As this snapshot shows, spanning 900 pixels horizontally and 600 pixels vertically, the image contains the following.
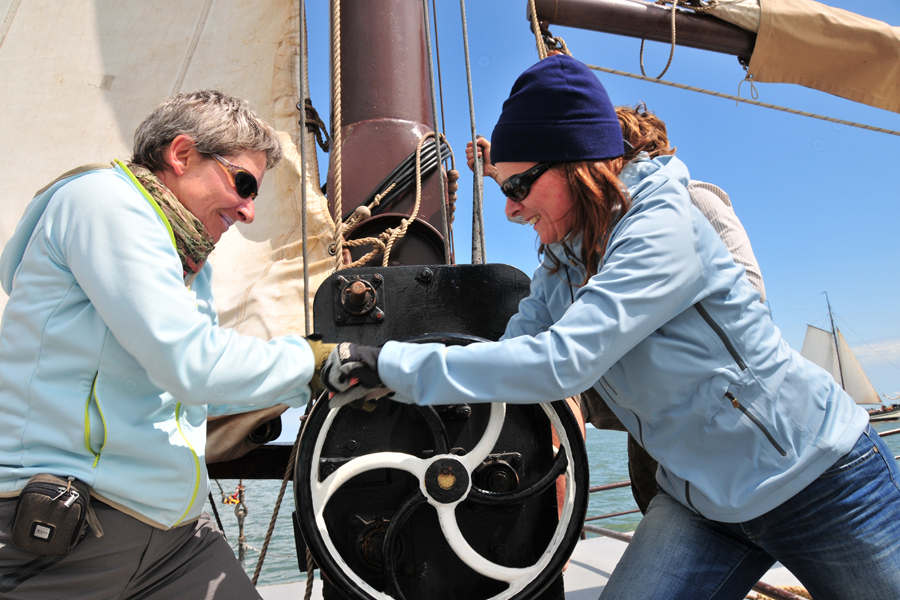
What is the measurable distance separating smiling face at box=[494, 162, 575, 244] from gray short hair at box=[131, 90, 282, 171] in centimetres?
63

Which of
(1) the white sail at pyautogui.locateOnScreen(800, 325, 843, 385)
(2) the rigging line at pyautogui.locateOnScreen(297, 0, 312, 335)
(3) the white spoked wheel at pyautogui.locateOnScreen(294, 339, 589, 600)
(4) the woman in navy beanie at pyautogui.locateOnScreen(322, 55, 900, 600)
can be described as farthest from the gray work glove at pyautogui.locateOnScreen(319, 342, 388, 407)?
(1) the white sail at pyautogui.locateOnScreen(800, 325, 843, 385)

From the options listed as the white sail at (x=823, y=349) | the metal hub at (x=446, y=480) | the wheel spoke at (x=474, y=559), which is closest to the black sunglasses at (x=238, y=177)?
the metal hub at (x=446, y=480)

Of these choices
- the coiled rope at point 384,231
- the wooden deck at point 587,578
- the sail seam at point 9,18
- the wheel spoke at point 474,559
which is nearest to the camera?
the wheel spoke at point 474,559

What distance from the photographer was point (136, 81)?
2.83 metres

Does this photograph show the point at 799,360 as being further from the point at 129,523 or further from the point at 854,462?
the point at 129,523

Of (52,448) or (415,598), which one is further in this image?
(415,598)

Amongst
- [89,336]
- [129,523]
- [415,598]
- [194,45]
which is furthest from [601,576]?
[194,45]

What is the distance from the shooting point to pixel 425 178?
7.81 feet

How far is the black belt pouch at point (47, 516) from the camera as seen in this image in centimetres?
106

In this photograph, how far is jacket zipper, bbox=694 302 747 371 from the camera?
3.82 feet

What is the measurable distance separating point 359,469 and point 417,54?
188cm

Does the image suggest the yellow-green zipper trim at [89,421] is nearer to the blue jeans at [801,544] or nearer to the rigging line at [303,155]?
the rigging line at [303,155]

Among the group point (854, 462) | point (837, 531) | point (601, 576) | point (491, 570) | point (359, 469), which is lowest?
point (601, 576)

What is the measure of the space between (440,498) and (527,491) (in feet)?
0.79
